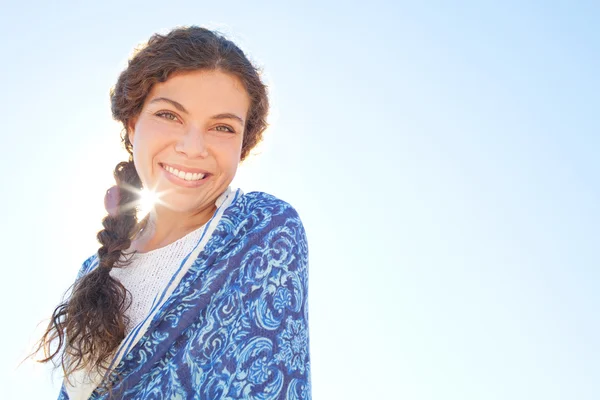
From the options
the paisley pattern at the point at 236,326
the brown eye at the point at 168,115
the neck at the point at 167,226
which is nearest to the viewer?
the paisley pattern at the point at 236,326

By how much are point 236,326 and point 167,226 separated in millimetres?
871

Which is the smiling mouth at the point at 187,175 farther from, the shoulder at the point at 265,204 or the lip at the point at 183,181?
the shoulder at the point at 265,204

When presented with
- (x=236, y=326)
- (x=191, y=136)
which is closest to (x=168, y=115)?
(x=191, y=136)

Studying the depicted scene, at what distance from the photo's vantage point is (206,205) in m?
3.13

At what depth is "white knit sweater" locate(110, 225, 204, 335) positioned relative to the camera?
294 cm

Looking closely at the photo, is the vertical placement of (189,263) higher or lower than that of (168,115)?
lower

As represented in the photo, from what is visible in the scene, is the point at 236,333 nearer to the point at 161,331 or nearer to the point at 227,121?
the point at 161,331

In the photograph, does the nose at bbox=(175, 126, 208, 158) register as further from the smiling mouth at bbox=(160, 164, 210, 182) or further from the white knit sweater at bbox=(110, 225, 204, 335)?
the white knit sweater at bbox=(110, 225, 204, 335)

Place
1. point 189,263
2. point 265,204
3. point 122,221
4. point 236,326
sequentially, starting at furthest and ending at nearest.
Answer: point 122,221 → point 265,204 → point 189,263 → point 236,326

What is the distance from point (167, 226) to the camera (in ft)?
10.7

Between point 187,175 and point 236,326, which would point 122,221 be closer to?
point 187,175

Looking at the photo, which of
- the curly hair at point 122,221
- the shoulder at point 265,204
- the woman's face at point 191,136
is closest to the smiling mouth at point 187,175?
the woman's face at point 191,136

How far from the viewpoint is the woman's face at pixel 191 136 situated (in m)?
2.94

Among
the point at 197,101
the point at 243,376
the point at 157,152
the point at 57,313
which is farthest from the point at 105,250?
the point at 243,376
